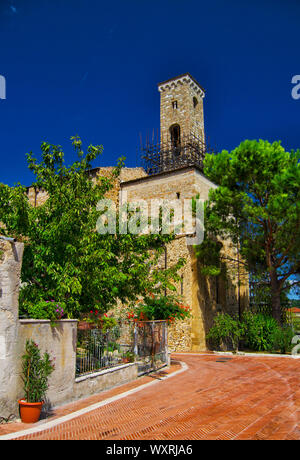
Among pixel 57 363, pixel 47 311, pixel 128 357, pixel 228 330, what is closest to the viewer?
pixel 57 363

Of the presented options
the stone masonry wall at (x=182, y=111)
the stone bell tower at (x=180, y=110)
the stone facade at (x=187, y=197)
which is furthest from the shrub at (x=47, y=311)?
the stone masonry wall at (x=182, y=111)

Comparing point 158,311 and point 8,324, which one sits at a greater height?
point 8,324

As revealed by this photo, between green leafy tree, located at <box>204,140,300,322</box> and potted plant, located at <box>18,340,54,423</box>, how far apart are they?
42.1 ft

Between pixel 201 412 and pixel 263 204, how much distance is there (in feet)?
42.5

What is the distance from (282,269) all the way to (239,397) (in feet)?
37.0

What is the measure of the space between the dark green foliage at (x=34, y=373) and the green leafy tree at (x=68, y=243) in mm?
1440

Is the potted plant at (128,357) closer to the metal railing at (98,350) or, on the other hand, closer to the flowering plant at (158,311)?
the metal railing at (98,350)

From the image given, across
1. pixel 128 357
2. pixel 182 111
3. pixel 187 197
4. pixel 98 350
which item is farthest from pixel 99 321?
pixel 182 111

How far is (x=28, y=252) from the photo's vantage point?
907 centimetres

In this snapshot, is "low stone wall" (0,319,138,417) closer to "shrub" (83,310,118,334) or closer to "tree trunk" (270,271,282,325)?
"shrub" (83,310,118,334)

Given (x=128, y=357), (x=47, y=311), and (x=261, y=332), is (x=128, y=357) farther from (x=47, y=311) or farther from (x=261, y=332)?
→ (x=261, y=332)

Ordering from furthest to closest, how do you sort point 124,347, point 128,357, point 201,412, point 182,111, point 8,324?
point 182,111
point 124,347
point 128,357
point 201,412
point 8,324

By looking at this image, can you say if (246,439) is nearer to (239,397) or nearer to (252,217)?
(239,397)

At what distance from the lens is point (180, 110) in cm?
2880
